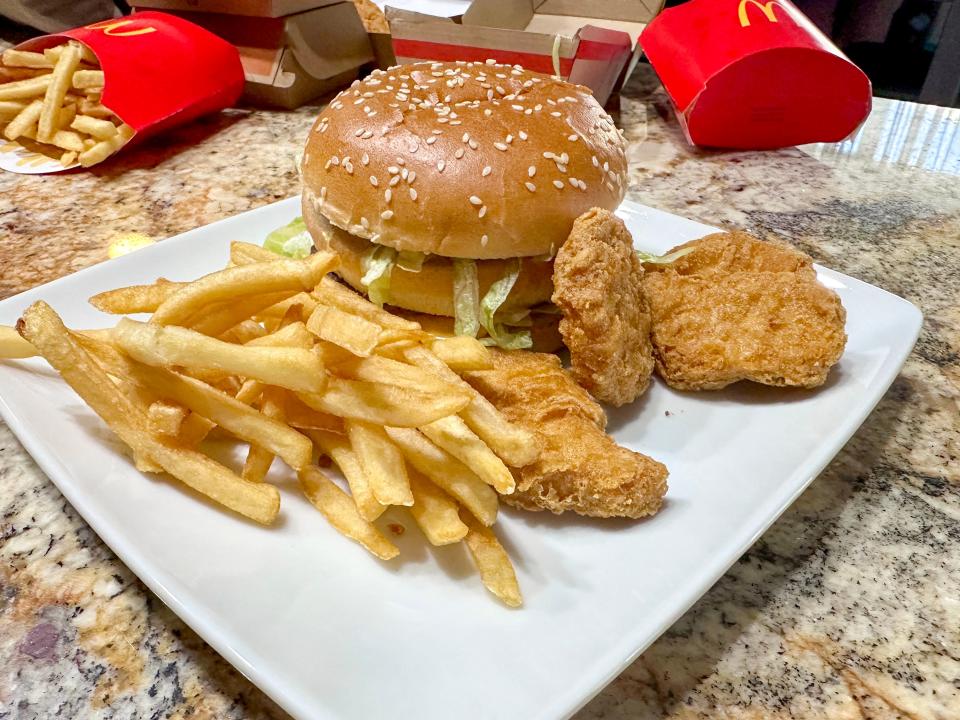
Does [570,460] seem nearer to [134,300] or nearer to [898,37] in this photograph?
[134,300]

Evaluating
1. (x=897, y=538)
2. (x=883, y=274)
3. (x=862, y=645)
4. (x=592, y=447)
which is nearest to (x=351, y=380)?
(x=592, y=447)

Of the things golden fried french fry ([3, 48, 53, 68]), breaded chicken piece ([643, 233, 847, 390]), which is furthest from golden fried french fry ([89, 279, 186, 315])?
golden fried french fry ([3, 48, 53, 68])

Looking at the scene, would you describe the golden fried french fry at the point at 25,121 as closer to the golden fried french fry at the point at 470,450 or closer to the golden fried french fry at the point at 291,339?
the golden fried french fry at the point at 291,339

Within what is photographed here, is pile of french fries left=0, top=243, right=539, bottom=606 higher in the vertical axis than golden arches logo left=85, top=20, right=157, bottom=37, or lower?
lower

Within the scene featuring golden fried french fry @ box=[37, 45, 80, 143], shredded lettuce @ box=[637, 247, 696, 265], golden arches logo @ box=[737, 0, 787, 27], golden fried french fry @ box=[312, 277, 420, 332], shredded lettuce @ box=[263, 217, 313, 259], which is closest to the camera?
golden fried french fry @ box=[312, 277, 420, 332]

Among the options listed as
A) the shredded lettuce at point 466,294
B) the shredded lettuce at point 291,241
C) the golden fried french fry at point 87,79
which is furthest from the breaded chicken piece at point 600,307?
the golden fried french fry at point 87,79

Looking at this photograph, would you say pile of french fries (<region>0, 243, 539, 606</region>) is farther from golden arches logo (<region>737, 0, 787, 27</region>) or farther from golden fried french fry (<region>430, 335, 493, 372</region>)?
golden arches logo (<region>737, 0, 787, 27</region>)

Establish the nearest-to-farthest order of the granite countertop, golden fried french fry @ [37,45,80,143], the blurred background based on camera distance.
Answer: the granite countertop, golden fried french fry @ [37,45,80,143], the blurred background
